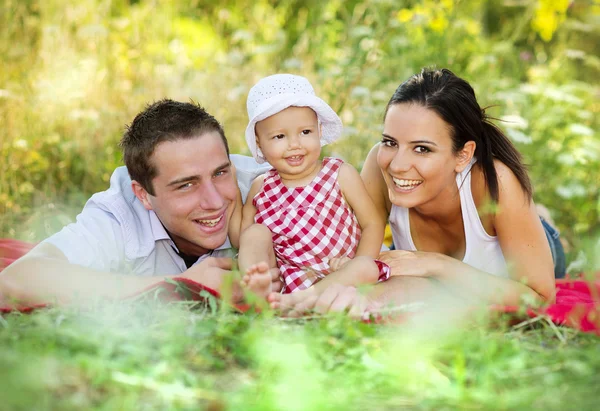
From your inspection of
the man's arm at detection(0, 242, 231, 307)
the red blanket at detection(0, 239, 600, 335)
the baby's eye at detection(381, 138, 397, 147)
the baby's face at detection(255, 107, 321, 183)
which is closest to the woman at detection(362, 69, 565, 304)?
the baby's eye at detection(381, 138, 397, 147)

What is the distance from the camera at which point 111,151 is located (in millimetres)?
5320

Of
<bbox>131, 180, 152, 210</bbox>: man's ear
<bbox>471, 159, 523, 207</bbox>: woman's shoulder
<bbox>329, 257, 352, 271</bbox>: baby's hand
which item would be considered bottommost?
<bbox>329, 257, 352, 271</bbox>: baby's hand

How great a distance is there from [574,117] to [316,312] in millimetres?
4416

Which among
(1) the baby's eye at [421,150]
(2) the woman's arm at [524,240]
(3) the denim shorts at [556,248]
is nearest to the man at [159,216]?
(1) the baby's eye at [421,150]

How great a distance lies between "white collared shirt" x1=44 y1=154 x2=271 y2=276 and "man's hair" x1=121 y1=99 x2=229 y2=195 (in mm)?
177

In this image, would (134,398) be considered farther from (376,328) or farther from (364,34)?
(364,34)

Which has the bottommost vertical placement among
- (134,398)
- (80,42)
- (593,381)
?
(593,381)

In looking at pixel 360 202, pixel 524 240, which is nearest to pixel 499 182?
pixel 524 240

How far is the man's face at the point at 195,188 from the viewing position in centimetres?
323

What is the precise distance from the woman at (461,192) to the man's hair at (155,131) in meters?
0.94

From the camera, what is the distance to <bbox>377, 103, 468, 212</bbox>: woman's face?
313 cm

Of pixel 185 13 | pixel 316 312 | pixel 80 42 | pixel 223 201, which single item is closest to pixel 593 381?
pixel 316 312

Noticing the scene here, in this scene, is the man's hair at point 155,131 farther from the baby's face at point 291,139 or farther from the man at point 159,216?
the baby's face at point 291,139

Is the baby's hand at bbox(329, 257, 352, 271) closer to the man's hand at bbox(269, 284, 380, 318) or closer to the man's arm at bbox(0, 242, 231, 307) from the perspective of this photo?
the man's hand at bbox(269, 284, 380, 318)
